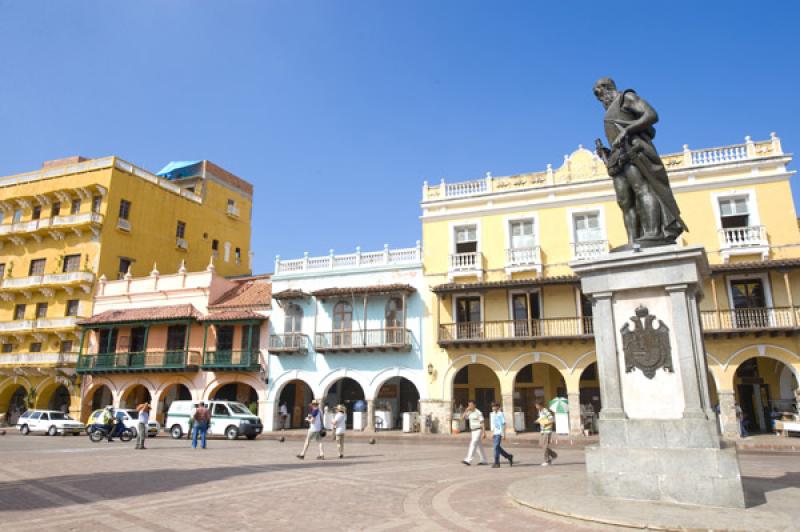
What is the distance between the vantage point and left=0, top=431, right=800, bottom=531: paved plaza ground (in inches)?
278

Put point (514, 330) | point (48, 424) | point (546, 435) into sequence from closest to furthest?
point (546, 435), point (514, 330), point (48, 424)

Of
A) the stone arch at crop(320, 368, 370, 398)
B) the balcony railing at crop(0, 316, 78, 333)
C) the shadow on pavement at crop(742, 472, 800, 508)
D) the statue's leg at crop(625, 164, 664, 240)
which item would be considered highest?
the balcony railing at crop(0, 316, 78, 333)

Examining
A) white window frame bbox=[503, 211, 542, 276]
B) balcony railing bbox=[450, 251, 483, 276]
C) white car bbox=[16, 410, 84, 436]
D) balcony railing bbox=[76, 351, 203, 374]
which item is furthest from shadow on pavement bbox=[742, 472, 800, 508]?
white car bbox=[16, 410, 84, 436]

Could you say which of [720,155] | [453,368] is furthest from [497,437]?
[720,155]

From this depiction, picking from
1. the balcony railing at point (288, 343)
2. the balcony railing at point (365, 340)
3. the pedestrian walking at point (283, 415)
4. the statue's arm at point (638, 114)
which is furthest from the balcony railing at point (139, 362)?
the statue's arm at point (638, 114)

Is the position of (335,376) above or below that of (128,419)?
above

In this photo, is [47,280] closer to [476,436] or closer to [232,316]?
[232,316]

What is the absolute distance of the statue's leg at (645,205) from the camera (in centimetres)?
874

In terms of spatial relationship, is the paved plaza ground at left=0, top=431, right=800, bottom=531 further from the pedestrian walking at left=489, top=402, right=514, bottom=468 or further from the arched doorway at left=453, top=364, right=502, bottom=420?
the arched doorway at left=453, top=364, right=502, bottom=420

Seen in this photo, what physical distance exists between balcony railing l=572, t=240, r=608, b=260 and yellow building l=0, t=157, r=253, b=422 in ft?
85.0

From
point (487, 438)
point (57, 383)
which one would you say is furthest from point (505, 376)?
point (57, 383)

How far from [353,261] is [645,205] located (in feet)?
71.4

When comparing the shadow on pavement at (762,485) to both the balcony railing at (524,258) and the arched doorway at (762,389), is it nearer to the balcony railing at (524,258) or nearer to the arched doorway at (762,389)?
the balcony railing at (524,258)

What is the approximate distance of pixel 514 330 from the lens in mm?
25484
